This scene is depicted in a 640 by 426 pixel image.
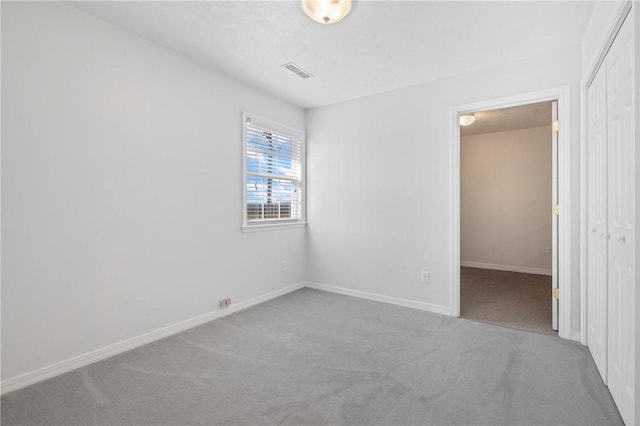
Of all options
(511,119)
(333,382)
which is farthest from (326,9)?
(511,119)

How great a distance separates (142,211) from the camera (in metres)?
2.58

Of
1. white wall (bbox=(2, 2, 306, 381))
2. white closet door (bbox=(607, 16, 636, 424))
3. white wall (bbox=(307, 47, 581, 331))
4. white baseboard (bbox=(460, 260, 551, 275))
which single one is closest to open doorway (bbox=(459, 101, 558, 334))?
white baseboard (bbox=(460, 260, 551, 275))

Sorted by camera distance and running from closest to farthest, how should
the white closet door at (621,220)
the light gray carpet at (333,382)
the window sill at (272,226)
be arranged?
1. the white closet door at (621,220)
2. the light gray carpet at (333,382)
3. the window sill at (272,226)

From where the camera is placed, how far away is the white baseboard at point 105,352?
6.43 feet

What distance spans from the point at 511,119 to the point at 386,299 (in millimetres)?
3596

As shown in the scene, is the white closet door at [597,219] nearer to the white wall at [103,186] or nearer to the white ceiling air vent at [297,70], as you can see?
the white ceiling air vent at [297,70]

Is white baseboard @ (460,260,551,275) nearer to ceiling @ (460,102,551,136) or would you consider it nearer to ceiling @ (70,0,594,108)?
ceiling @ (460,102,551,136)

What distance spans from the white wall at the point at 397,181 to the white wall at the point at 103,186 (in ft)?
4.57

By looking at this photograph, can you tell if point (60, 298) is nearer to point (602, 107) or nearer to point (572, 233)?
point (602, 107)

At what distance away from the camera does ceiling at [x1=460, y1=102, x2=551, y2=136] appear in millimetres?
4363

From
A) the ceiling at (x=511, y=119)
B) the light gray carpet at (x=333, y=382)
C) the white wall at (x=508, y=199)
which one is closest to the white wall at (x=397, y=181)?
the light gray carpet at (x=333, y=382)

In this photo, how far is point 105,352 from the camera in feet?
7.70

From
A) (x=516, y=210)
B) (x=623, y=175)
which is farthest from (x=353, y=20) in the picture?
(x=516, y=210)

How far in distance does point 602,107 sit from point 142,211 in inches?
138
